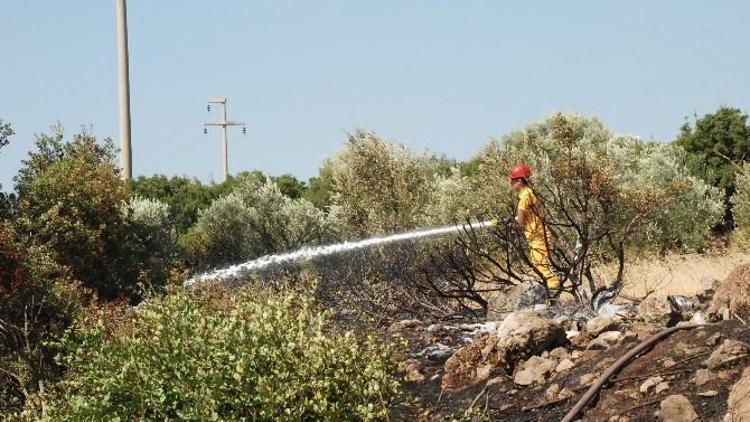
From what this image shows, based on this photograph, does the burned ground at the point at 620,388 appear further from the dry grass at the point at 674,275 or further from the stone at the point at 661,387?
the dry grass at the point at 674,275

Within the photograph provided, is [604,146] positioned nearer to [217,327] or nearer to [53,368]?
[53,368]

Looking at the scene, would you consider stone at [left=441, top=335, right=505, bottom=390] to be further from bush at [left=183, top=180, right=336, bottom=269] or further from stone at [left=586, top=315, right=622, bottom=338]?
bush at [left=183, top=180, right=336, bottom=269]

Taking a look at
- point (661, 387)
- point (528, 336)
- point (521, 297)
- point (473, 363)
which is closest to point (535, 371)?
point (528, 336)

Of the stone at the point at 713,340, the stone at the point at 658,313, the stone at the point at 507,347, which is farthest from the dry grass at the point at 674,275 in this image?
the stone at the point at 713,340

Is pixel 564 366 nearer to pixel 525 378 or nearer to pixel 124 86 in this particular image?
pixel 525 378

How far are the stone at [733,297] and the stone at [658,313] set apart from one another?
1.11 feet

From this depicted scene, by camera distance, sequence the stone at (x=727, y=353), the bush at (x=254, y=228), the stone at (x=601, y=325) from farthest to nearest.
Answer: the bush at (x=254, y=228) → the stone at (x=601, y=325) → the stone at (x=727, y=353)

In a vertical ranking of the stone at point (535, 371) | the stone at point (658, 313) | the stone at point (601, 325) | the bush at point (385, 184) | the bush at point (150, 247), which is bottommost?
the stone at point (535, 371)

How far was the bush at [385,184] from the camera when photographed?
24750 mm

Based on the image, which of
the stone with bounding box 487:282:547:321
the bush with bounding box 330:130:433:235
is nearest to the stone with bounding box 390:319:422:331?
the stone with bounding box 487:282:547:321

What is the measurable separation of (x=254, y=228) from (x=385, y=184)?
336cm

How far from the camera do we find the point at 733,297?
381 inches

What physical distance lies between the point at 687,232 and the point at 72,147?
38.4ft

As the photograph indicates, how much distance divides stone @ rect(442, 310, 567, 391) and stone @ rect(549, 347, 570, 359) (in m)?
0.14
